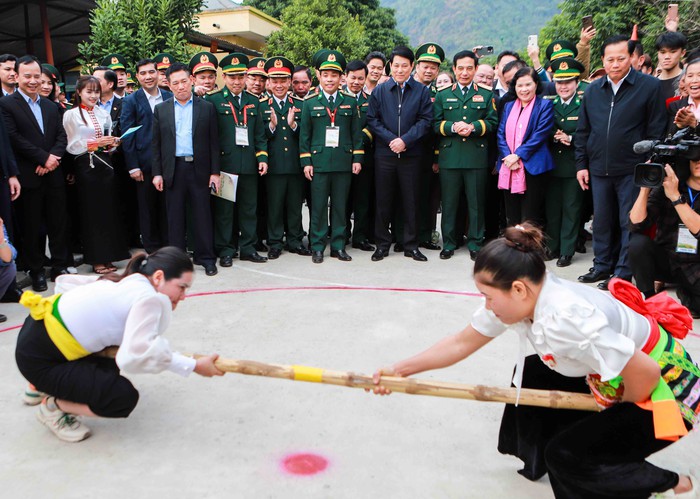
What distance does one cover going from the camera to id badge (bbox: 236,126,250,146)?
531 centimetres

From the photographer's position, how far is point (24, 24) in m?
11.9

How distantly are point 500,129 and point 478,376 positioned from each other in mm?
2997

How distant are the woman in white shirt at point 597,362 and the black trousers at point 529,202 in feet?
11.0

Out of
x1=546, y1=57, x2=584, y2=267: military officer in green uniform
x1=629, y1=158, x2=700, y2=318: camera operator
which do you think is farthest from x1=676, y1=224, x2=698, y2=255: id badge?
x1=546, y1=57, x2=584, y2=267: military officer in green uniform

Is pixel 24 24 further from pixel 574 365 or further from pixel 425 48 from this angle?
pixel 574 365

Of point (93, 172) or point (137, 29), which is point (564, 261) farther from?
point (137, 29)

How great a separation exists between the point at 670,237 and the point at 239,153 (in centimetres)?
334

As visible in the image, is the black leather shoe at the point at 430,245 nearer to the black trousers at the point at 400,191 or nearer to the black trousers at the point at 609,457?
the black trousers at the point at 400,191

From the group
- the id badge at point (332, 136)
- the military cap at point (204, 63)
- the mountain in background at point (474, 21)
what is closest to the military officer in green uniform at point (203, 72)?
the military cap at point (204, 63)

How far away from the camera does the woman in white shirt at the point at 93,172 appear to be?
4809 millimetres

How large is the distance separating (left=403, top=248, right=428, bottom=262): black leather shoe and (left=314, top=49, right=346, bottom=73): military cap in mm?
1702

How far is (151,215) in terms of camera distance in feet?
17.8

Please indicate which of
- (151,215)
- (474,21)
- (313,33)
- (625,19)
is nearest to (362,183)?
(151,215)

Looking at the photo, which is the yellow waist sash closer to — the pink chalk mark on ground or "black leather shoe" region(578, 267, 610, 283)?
the pink chalk mark on ground
